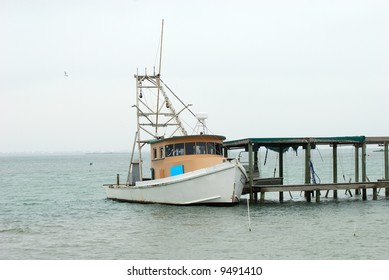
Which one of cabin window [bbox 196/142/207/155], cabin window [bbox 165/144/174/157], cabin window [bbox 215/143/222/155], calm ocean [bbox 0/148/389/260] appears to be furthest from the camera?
cabin window [bbox 215/143/222/155]

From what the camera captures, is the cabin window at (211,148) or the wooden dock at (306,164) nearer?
the cabin window at (211,148)

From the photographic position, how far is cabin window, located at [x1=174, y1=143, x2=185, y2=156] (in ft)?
107

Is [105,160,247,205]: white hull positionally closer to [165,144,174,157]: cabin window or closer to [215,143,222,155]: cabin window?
[165,144,174,157]: cabin window

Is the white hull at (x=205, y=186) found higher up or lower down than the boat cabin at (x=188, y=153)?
lower down

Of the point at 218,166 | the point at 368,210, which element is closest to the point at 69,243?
the point at 218,166

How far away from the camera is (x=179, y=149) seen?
32719mm

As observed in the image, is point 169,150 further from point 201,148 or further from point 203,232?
point 203,232

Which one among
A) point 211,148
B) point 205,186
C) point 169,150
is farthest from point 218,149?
point 205,186

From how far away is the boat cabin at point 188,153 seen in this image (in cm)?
3206

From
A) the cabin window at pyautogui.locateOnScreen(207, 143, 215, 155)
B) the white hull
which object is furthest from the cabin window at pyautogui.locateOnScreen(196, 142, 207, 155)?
the white hull

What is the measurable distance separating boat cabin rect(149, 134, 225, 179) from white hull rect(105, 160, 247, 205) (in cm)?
100

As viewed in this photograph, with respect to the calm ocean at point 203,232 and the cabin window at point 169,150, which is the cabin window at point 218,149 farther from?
the calm ocean at point 203,232

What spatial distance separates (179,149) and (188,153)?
0.57 meters

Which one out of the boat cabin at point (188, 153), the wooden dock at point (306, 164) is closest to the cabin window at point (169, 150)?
the boat cabin at point (188, 153)
